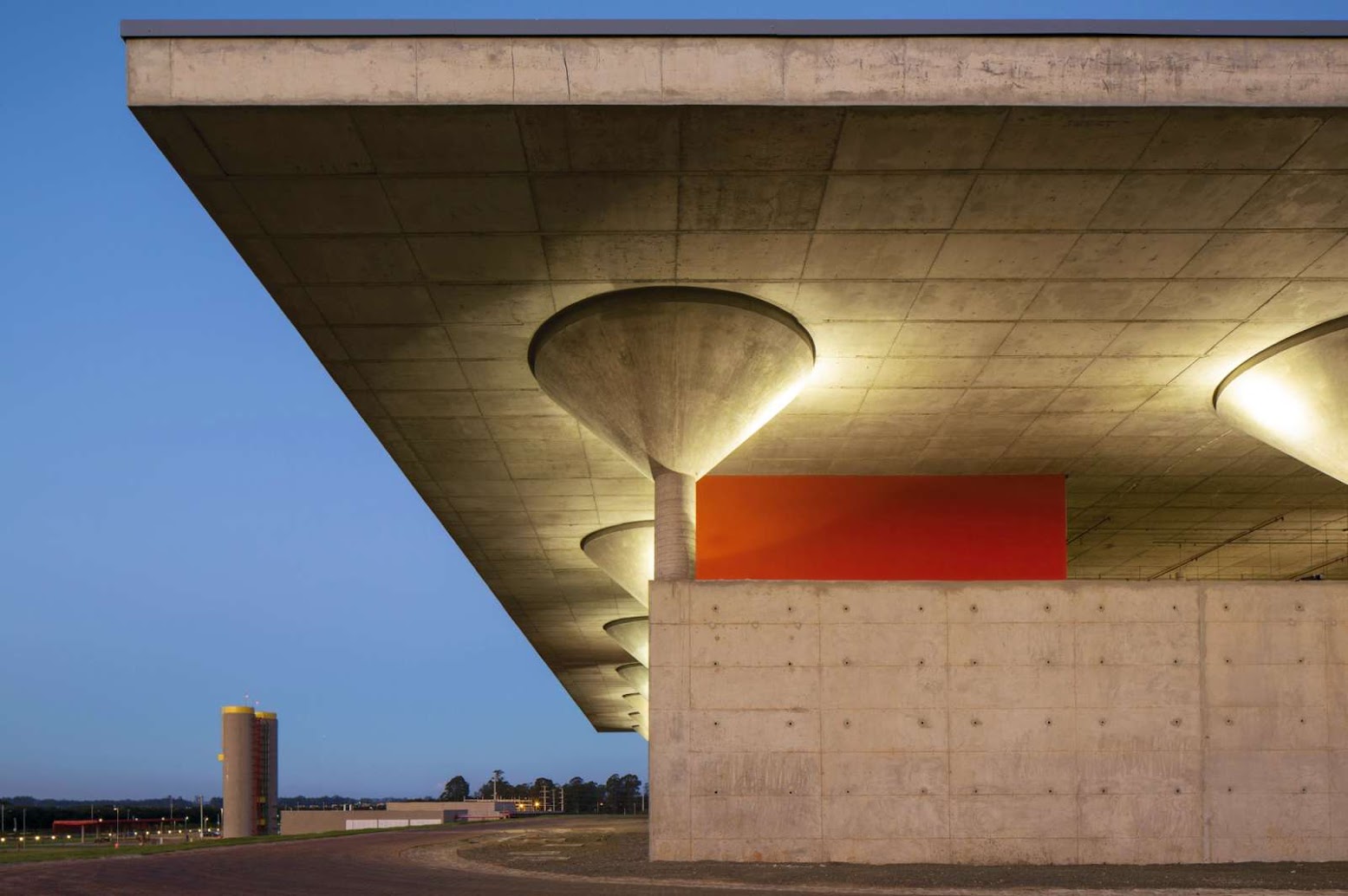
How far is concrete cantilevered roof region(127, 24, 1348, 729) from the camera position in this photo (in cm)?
1097

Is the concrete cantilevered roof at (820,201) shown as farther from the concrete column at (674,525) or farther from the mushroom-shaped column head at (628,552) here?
the mushroom-shaped column head at (628,552)

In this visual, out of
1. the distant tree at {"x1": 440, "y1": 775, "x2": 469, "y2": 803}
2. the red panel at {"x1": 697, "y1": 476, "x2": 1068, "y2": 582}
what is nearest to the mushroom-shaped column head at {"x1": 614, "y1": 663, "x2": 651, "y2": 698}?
the red panel at {"x1": 697, "y1": 476, "x2": 1068, "y2": 582}

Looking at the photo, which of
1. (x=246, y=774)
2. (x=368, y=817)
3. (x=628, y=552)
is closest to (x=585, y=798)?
(x=246, y=774)

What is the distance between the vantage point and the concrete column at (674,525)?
1627 centimetres

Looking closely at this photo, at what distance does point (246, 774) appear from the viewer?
82.4 metres

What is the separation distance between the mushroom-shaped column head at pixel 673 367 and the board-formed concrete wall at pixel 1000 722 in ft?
7.65

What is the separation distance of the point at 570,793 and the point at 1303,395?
105 m

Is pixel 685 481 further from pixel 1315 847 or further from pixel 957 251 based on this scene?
pixel 1315 847

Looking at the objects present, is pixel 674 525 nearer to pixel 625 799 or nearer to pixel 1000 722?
Result: pixel 1000 722

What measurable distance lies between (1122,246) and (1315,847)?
756 cm

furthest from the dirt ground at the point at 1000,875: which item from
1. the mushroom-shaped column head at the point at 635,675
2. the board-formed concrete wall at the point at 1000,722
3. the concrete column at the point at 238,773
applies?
the concrete column at the point at 238,773

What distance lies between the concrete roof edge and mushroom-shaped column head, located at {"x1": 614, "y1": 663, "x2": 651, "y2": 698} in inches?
1412

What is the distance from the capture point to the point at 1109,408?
768 inches

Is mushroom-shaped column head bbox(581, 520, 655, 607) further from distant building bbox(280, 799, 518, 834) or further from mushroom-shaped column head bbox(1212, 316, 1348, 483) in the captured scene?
distant building bbox(280, 799, 518, 834)
